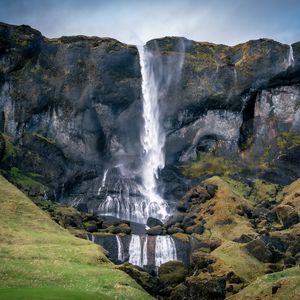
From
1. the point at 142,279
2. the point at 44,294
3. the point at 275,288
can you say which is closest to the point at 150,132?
the point at 142,279

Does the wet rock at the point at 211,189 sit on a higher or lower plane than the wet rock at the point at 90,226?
higher

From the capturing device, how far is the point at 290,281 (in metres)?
35.8

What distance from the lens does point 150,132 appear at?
12419 centimetres

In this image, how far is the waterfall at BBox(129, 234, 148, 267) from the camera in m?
73.9

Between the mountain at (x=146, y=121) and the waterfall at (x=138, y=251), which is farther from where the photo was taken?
the mountain at (x=146, y=121)

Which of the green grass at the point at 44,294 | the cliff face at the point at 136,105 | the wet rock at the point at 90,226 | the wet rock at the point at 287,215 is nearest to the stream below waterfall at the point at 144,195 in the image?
the cliff face at the point at 136,105

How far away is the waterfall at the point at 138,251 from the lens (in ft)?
242

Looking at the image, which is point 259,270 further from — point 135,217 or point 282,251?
point 135,217

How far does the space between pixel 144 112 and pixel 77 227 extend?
5045 cm

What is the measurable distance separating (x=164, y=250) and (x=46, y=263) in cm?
3372

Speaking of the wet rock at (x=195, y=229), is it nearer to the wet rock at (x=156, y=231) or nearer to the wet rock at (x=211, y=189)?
the wet rock at (x=156, y=231)

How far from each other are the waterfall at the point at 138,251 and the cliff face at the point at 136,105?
122 feet

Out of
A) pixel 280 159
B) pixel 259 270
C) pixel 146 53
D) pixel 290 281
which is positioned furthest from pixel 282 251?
pixel 146 53

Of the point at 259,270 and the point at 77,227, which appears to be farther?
the point at 77,227
